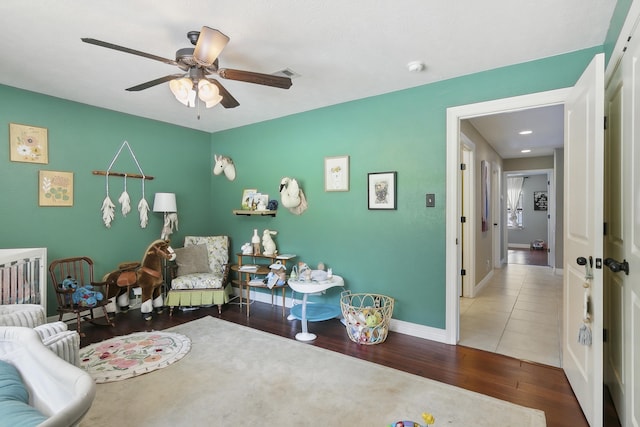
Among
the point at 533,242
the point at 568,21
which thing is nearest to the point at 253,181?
the point at 568,21

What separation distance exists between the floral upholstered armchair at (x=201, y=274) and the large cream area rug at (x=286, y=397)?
120cm

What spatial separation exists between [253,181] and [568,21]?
3.58 meters

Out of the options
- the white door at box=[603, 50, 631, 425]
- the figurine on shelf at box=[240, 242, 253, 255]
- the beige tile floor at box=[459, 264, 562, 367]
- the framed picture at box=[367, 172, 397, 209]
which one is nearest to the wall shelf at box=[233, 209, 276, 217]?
the figurine on shelf at box=[240, 242, 253, 255]

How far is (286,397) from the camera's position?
6.89 feet

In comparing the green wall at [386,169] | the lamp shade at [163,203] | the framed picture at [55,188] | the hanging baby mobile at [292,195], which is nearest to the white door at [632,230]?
the green wall at [386,169]

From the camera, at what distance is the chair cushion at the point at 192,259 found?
409 cm

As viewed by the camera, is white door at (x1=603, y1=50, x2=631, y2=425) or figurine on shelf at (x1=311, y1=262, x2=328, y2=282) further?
figurine on shelf at (x1=311, y1=262, x2=328, y2=282)

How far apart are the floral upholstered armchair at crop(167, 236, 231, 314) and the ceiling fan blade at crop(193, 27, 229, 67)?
2.66m

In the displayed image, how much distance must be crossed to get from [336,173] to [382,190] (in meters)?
0.62

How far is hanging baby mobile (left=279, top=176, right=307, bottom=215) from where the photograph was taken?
3850 millimetres

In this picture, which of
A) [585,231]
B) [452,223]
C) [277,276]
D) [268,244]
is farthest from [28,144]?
[585,231]

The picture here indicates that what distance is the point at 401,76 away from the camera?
2.88 metres

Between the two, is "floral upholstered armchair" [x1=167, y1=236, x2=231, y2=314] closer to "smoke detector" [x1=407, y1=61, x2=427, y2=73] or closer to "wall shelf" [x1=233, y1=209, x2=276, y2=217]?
"wall shelf" [x1=233, y1=209, x2=276, y2=217]

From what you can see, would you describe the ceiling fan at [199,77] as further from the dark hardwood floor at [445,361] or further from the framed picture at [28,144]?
the dark hardwood floor at [445,361]
